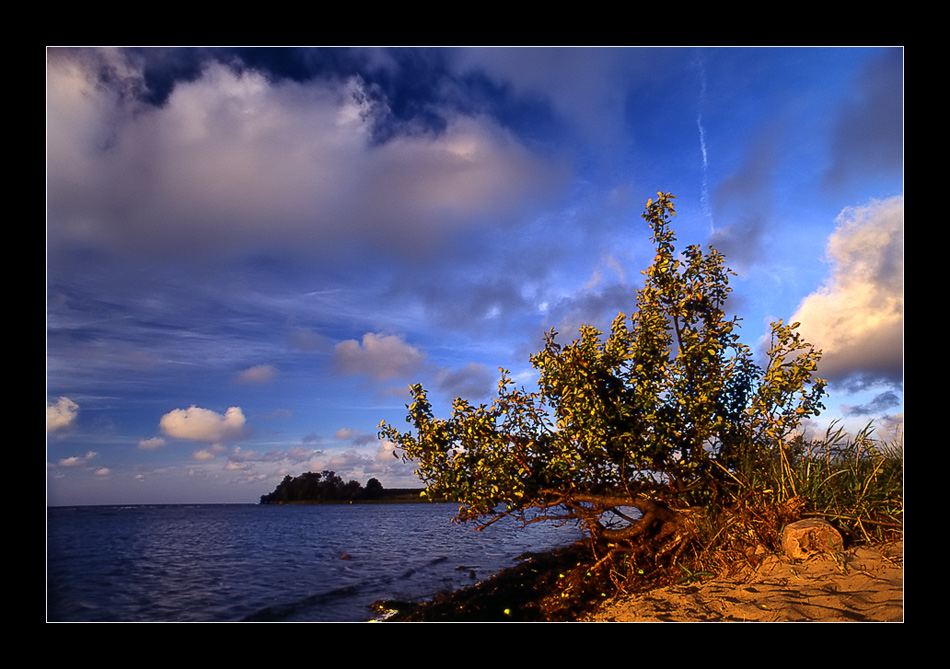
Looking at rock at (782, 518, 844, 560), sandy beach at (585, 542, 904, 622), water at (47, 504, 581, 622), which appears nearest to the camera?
sandy beach at (585, 542, 904, 622)

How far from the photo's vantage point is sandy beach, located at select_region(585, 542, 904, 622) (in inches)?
217

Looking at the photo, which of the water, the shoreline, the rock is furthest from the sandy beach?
the water

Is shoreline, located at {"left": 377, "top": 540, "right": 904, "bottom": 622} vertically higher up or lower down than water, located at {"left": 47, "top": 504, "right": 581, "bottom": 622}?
higher up

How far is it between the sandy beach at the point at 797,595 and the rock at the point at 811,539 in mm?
101

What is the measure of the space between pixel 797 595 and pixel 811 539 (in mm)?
1121

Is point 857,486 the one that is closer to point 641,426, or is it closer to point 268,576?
point 641,426

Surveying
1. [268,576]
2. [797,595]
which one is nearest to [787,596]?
[797,595]

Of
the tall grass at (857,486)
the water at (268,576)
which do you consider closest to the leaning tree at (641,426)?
the tall grass at (857,486)

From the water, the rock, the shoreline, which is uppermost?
the rock

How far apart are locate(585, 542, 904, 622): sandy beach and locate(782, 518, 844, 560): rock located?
101mm

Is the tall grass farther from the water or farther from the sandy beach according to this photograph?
the water

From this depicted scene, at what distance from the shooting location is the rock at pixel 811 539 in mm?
6758

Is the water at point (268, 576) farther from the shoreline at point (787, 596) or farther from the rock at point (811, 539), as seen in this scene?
the rock at point (811, 539)
